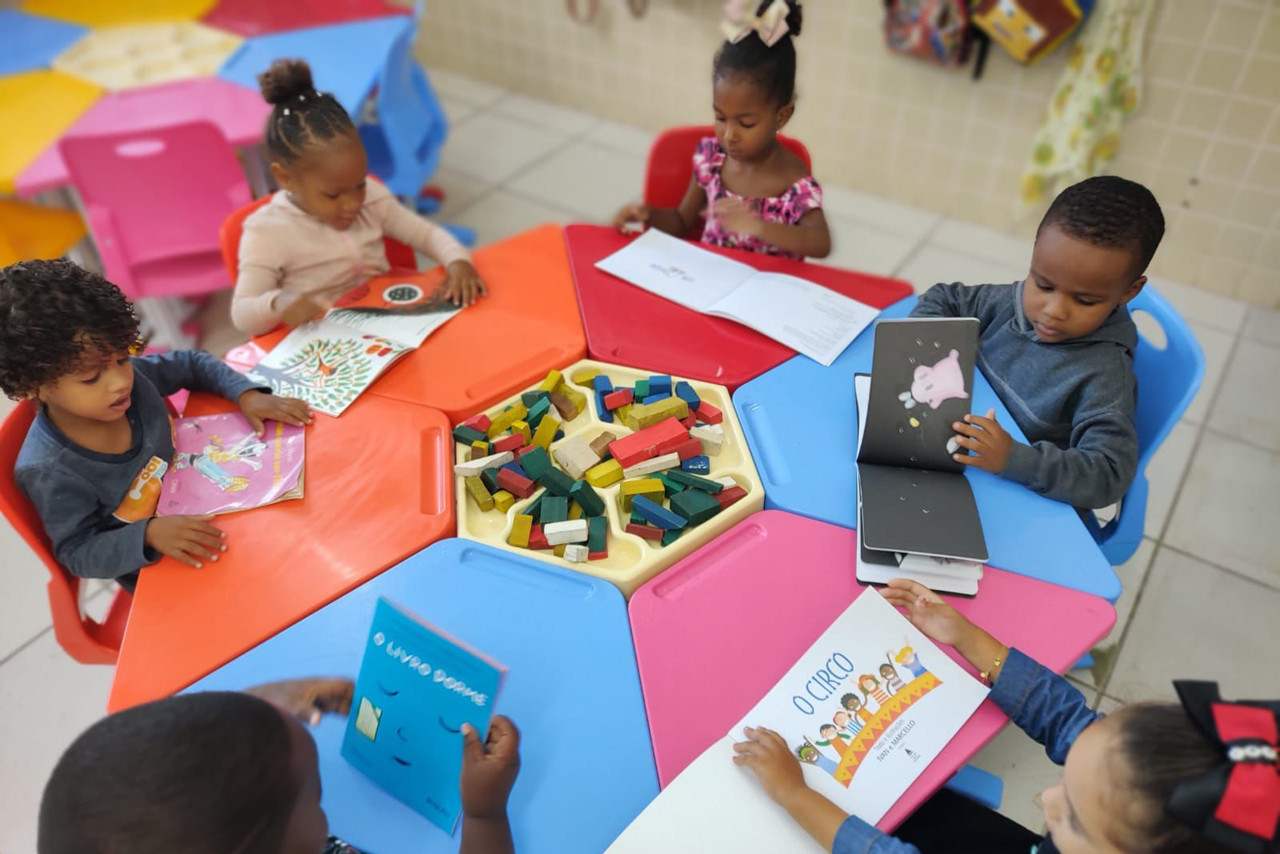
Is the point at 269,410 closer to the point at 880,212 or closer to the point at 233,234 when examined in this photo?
the point at 233,234

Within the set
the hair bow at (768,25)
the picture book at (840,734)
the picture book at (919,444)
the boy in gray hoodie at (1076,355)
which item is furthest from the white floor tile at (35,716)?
the hair bow at (768,25)

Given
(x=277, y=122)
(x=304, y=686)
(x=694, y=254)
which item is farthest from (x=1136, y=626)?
(x=277, y=122)

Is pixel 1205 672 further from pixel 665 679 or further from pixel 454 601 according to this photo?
pixel 454 601

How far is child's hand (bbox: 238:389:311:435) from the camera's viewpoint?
57.6 inches

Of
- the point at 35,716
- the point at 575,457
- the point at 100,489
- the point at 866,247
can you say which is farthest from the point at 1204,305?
the point at 35,716

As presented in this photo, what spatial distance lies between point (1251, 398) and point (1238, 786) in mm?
2444

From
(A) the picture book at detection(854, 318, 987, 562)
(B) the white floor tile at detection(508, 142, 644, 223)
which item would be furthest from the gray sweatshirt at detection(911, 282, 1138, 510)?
(B) the white floor tile at detection(508, 142, 644, 223)

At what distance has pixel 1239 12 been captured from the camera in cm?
256

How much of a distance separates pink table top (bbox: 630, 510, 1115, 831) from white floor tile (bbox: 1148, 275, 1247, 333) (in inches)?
91.2

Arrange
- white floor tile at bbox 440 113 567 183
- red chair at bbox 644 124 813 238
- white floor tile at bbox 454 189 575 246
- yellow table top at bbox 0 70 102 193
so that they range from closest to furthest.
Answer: red chair at bbox 644 124 813 238
yellow table top at bbox 0 70 102 193
white floor tile at bbox 454 189 575 246
white floor tile at bbox 440 113 567 183

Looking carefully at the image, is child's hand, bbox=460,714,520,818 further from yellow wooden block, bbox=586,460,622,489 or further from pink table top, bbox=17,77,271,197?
pink table top, bbox=17,77,271,197

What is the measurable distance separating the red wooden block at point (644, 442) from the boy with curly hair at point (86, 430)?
622 millimetres

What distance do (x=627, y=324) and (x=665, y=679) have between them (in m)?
0.81

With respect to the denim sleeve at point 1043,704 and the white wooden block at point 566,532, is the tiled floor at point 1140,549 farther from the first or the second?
the white wooden block at point 566,532
